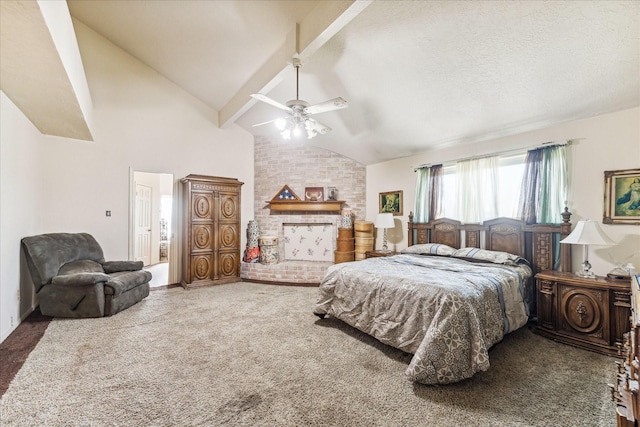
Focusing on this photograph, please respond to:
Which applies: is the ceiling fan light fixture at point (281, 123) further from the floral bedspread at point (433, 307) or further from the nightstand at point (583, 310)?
the nightstand at point (583, 310)

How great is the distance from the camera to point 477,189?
3812 mm

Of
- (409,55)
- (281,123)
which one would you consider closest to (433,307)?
(281,123)

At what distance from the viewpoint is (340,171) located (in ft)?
18.6

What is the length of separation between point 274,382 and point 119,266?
11.2 ft

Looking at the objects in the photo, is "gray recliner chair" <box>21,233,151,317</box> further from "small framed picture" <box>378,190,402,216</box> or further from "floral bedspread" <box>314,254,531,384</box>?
"small framed picture" <box>378,190,402,216</box>

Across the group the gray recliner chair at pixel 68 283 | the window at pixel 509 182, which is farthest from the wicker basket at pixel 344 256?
the gray recliner chair at pixel 68 283

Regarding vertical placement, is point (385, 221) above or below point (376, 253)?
above

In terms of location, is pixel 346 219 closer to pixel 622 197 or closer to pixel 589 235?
pixel 589 235

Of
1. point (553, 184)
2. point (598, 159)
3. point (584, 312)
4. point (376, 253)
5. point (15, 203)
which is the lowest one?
point (584, 312)

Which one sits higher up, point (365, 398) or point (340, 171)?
point (340, 171)

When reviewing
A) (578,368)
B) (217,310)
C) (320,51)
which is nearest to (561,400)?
(578,368)

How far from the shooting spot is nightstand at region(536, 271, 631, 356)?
236 centimetres

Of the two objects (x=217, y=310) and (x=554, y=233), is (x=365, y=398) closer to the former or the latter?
(x=217, y=310)

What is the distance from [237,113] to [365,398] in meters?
4.60
